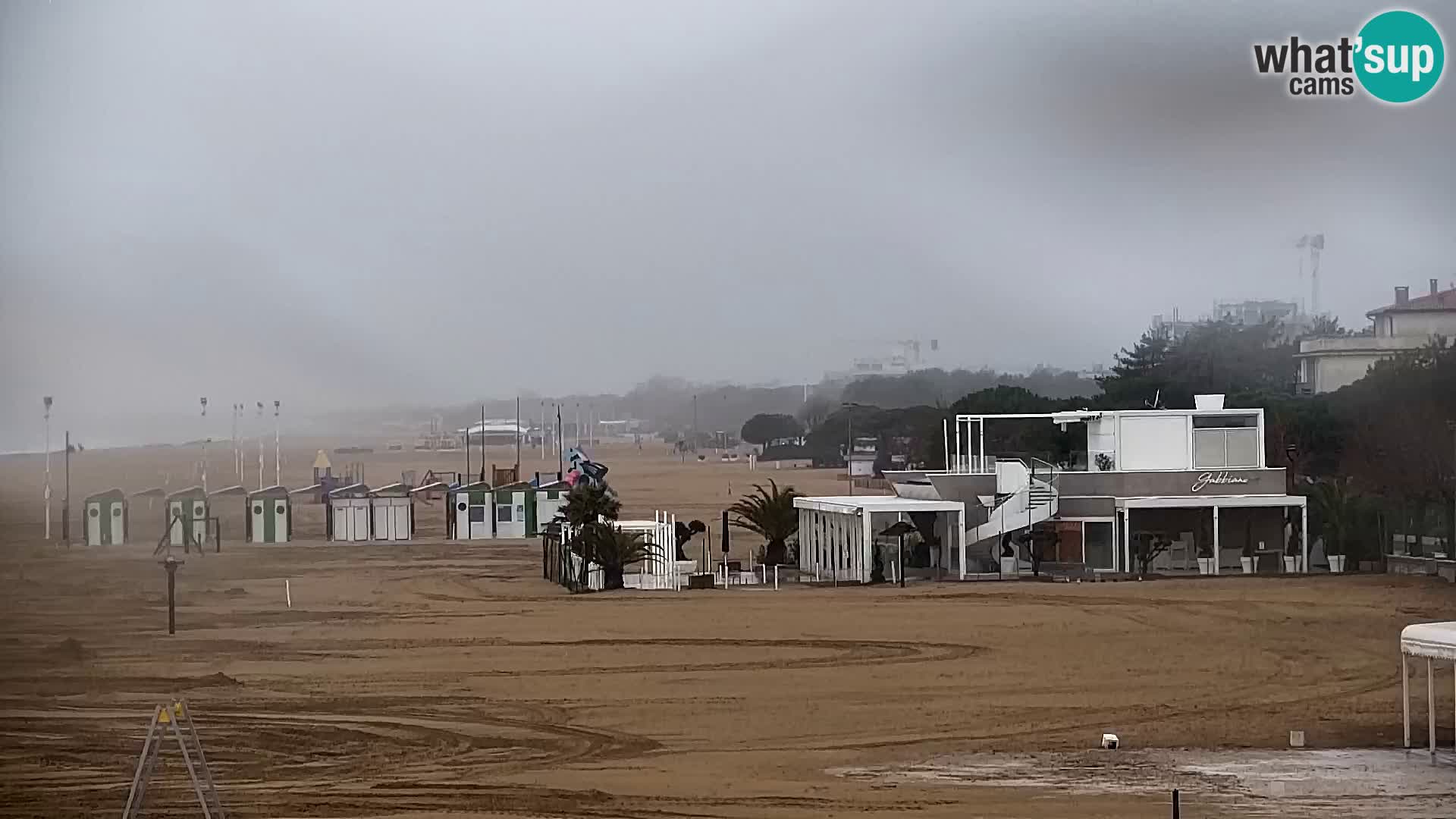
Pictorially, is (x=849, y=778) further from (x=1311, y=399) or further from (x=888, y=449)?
(x=888, y=449)

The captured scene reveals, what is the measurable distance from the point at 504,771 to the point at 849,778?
180 cm

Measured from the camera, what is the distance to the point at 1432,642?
8289 millimetres

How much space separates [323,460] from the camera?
4416cm

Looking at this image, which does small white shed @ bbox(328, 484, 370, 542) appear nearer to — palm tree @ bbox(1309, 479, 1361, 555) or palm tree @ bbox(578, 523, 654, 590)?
palm tree @ bbox(578, 523, 654, 590)

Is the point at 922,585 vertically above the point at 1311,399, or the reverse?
the point at 1311,399

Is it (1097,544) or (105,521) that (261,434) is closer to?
(105,521)

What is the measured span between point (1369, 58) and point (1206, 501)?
4.89 metres

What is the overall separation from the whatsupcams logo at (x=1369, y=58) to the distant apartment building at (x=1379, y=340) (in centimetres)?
986

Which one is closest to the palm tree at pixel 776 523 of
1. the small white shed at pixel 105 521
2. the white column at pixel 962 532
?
the white column at pixel 962 532

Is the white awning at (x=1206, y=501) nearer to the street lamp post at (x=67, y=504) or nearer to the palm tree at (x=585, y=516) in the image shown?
the palm tree at (x=585, y=516)

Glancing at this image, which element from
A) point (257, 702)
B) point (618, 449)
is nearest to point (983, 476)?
point (257, 702)

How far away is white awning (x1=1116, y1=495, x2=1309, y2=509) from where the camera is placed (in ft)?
61.7

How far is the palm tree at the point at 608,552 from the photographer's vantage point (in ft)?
57.3

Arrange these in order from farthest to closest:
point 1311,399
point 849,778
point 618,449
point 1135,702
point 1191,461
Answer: point 618,449 → point 1311,399 → point 1191,461 → point 1135,702 → point 849,778
